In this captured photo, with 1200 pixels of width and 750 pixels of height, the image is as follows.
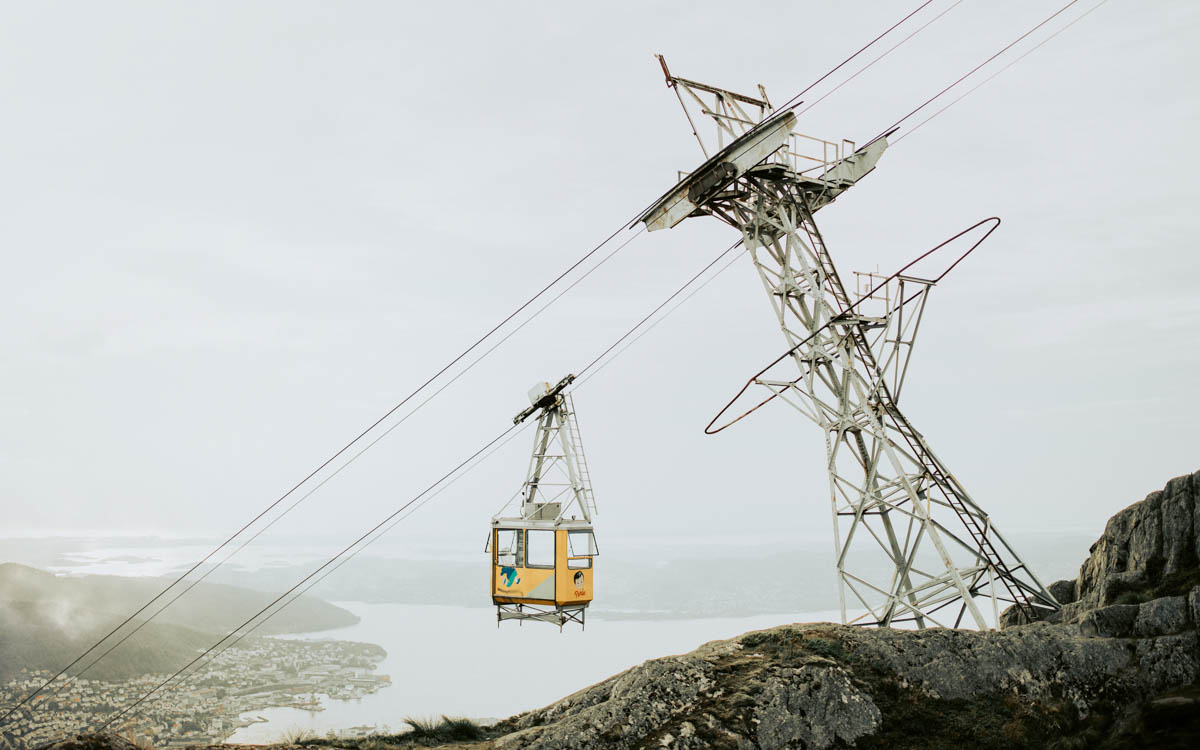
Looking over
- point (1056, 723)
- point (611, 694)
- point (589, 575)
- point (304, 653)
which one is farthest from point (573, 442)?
point (304, 653)

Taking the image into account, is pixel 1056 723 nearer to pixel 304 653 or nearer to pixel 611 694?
pixel 611 694

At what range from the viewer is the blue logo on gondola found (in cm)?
2211

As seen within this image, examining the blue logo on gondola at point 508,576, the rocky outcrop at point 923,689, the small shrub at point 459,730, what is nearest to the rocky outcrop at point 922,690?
the rocky outcrop at point 923,689

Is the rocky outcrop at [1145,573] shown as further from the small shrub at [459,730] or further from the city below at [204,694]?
the city below at [204,694]

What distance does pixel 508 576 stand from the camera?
72.9ft

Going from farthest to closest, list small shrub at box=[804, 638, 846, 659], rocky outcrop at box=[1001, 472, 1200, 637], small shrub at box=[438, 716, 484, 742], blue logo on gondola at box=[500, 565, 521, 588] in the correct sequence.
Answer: blue logo on gondola at box=[500, 565, 521, 588] < small shrub at box=[438, 716, 484, 742] < rocky outcrop at box=[1001, 472, 1200, 637] < small shrub at box=[804, 638, 846, 659]

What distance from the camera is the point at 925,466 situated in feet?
65.0

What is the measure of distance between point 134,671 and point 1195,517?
80184 mm

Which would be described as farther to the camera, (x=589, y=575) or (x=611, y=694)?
(x=589, y=575)

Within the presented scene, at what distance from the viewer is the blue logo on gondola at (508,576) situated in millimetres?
22109

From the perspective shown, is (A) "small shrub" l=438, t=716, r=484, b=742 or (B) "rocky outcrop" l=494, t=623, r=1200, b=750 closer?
(B) "rocky outcrop" l=494, t=623, r=1200, b=750

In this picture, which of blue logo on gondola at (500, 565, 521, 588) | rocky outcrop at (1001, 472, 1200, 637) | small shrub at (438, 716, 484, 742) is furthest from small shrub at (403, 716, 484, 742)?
rocky outcrop at (1001, 472, 1200, 637)

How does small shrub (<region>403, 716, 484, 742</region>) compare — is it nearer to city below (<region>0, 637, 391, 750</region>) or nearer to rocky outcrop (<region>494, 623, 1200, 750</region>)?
rocky outcrop (<region>494, 623, 1200, 750</region>)

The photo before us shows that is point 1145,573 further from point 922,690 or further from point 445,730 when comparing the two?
point 445,730
